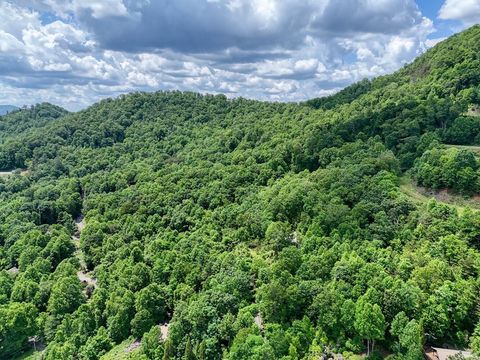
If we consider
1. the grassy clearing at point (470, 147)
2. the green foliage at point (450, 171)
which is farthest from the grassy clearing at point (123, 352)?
the grassy clearing at point (470, 147)

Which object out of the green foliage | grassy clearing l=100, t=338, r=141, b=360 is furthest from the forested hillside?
grassy clearing l=100, t=338, r=141, b=360

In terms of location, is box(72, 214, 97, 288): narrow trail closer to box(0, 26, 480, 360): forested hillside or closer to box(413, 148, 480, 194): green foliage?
box(0, 26, 480, 360): forested hillside

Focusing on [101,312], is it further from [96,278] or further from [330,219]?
[330,219]

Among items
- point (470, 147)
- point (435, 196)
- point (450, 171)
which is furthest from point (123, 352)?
point (470, 147)

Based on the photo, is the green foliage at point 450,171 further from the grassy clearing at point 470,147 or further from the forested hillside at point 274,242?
the grassy clearing at point 470,147

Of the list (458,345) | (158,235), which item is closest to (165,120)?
(158,235)

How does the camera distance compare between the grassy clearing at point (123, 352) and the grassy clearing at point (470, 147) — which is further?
the grassy clearing at point (470, 147)

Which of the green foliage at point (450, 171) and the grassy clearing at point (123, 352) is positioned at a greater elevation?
the green foliage at point (450, 171)
